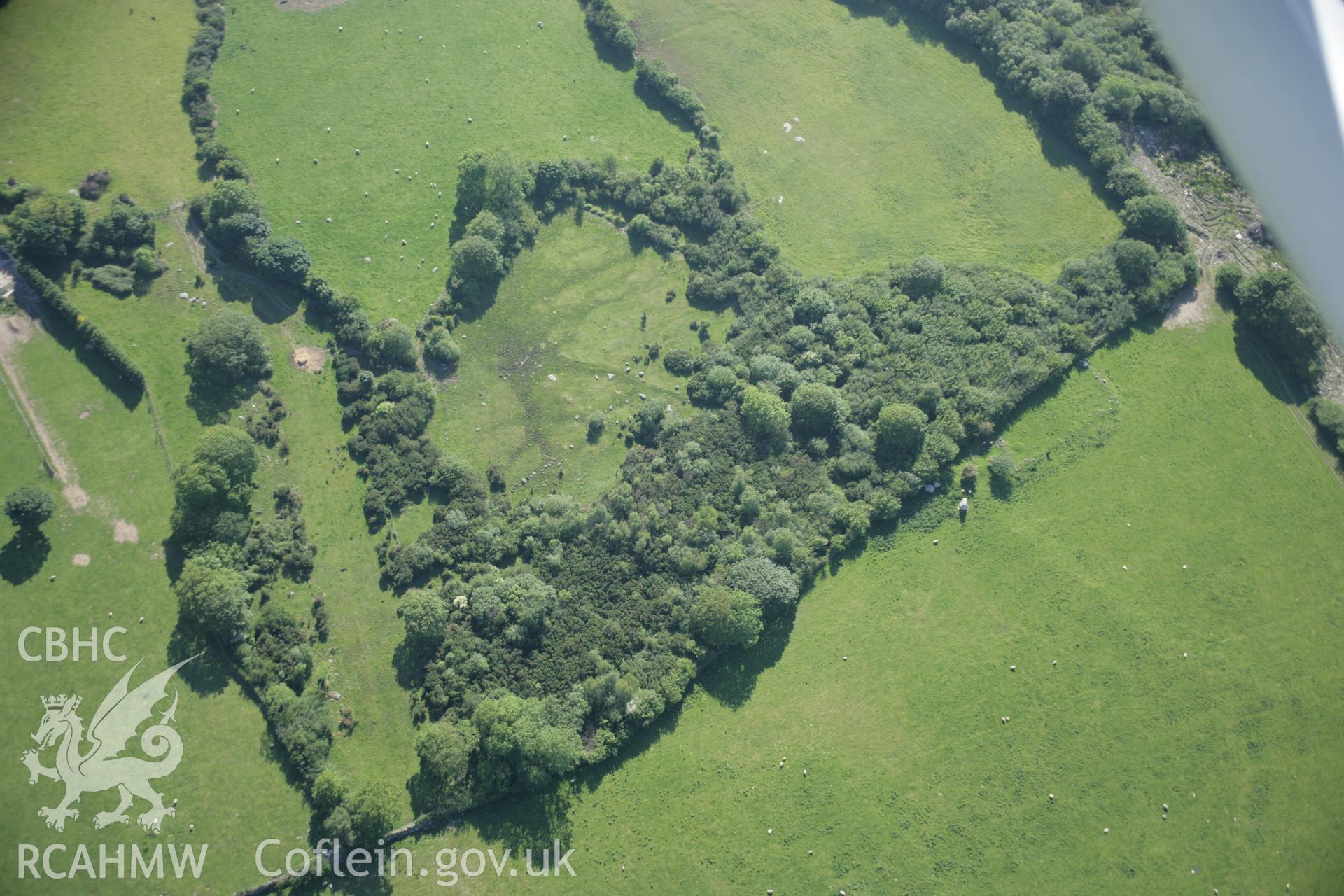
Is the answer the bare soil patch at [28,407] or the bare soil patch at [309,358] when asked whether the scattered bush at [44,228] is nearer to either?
the bare soil patch at [28,407]

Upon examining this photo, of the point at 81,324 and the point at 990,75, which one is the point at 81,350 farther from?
the point at 990,75

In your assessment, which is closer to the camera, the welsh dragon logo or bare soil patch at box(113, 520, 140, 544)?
the welsh dragon logo

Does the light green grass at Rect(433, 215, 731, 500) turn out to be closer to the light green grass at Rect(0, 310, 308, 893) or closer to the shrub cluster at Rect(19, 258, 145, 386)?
the light green grass at Rect(0, 310, 308, 893)

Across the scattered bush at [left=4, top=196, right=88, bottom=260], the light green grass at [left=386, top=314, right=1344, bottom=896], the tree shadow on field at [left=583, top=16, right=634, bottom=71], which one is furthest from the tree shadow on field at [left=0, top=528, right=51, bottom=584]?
the tree shadow on field at [left=583, top=16, right=634, bottom=71]

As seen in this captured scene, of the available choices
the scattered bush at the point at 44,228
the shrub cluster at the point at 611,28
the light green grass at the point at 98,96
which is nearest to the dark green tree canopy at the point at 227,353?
the scattered bush at the point at 44,228

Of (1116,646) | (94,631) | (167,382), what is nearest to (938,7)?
(1116,646)

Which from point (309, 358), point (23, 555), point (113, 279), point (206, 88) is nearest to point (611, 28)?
point (206, 88)
